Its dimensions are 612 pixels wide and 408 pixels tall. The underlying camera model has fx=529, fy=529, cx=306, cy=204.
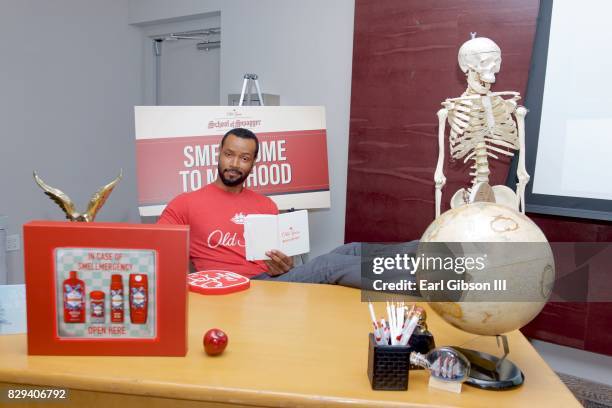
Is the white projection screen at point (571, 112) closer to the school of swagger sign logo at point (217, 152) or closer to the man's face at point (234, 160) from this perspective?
the school of swagger sign logo at point (217, 152)

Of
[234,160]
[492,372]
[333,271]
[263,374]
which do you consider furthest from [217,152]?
[492,372]

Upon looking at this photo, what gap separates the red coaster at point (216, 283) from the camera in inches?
62.1

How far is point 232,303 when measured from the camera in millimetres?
1501

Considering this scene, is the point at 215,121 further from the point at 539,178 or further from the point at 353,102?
the point at 539,178

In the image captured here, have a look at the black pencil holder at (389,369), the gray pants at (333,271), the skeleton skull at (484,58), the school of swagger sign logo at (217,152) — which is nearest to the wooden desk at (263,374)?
the black pencil holder at (389,369)

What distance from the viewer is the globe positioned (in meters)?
1.00

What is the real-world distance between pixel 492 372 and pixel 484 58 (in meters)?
1.70

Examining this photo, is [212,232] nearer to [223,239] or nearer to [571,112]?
[223,239]

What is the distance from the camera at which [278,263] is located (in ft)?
7.30

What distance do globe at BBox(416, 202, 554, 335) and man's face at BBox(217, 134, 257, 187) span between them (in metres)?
1.55

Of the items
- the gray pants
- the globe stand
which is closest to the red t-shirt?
the gray pants

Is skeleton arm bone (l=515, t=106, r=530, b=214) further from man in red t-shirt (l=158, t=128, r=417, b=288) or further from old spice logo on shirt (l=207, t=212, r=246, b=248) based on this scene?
old spice logo on shirt (l=207, t=212, r=246, b=248)

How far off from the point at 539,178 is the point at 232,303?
182 centimetres

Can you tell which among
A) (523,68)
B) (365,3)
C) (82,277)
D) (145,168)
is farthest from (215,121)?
(82,277)
